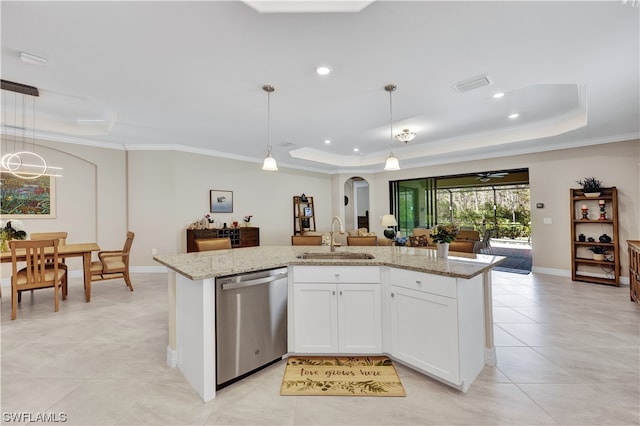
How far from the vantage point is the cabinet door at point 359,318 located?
2.38 metres

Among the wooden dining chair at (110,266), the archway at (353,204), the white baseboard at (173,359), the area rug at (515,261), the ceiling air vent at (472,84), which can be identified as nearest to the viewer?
the white baseboard at (173,359)

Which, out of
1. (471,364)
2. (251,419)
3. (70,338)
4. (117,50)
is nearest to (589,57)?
(471,364)

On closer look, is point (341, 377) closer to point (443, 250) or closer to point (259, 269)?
point (259, 269)

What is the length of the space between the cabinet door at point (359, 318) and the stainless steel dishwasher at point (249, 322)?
0.51 meters

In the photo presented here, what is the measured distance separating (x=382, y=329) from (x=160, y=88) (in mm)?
3474

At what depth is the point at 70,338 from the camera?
286 centimetres

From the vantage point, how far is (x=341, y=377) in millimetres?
2172

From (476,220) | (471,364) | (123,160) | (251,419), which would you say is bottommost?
(251,419)

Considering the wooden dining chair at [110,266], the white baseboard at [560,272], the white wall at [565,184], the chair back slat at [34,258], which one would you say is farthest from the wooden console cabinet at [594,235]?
the chair back slat at [34,258]

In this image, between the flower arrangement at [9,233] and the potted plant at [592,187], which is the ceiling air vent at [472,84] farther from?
the flower arrangement at [9,233]

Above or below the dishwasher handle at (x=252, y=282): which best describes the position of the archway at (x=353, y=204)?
above

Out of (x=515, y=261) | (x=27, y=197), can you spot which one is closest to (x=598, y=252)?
(x=515, y=261)

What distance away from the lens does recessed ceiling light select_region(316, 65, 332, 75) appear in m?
2.68

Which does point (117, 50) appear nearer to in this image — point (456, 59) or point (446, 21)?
point (446, 21)
